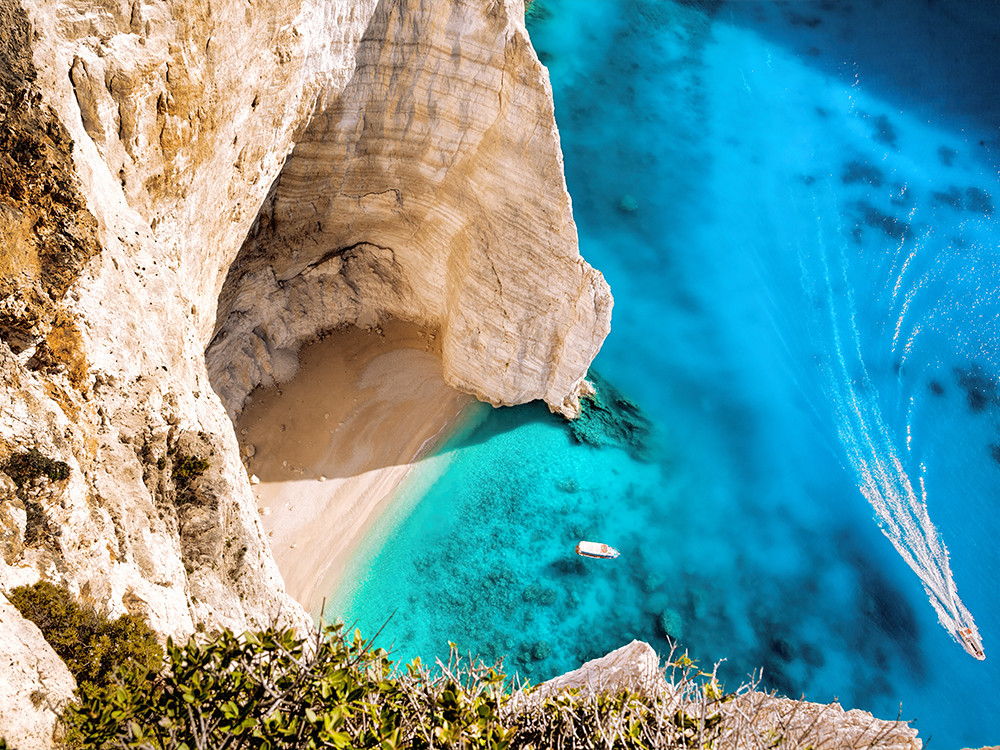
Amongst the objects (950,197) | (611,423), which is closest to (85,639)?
(611,423)

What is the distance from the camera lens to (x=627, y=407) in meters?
17.0

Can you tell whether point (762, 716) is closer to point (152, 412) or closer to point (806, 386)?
point (152, 412)

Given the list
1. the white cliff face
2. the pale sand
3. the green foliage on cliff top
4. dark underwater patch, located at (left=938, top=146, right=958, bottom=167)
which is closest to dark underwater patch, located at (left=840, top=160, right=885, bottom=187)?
dark underwater patch, located at (left=938, top=146, right=958, bottom=167)

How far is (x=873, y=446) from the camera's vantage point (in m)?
17.5

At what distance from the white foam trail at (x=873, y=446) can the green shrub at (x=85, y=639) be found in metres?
17.1

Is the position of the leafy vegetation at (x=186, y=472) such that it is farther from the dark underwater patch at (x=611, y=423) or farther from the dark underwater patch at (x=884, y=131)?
the dark underwater patch at (x=884, y=131)

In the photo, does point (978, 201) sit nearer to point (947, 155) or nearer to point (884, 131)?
point (947, 155)

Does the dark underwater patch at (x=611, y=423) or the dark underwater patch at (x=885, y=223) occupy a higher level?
the dark underwater patch at (x=885, y=223)

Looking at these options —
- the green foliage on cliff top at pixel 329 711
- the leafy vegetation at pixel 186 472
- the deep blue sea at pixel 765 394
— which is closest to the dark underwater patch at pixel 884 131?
the deep blue sea at pixel 765 394

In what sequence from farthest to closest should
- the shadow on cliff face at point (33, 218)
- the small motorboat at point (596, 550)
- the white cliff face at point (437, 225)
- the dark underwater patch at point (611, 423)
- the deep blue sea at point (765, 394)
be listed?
the dark underwater patch at point (611, 423), the small motorboat at point (596, 550), the deep blue sea at point (765, 394), the white cliff face at point (437, 225), the shadow on cliff face at point (33, 218)

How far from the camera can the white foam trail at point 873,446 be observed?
622 inches

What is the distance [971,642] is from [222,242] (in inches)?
725

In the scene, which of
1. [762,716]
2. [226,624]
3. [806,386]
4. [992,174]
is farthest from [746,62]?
[226,624]

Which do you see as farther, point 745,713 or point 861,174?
point 861,174
